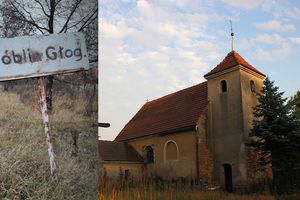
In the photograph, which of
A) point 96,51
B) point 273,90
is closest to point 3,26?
point 96,51

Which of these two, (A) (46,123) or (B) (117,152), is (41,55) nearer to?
(A) (46,123)

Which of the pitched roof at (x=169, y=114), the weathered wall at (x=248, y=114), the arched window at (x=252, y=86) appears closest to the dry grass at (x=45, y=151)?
the weathered wall at (x=248, y=114)

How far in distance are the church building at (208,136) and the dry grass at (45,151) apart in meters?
16.6

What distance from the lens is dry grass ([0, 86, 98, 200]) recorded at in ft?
10.4

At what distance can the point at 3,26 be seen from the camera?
339 centimetres

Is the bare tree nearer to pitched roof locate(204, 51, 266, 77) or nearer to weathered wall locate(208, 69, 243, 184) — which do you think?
weathered wall locate(208, 69, 243, 184)

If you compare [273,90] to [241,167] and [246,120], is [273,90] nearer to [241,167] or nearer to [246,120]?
[246,120]

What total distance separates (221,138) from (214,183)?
8.49ft

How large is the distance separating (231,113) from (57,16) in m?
18.5

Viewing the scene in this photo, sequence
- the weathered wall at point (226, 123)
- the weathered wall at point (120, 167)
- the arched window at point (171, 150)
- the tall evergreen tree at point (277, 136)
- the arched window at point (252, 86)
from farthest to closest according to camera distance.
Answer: the weathered wall at point (120, 167) < the arched window at point (171, 150) < the arched window at point (252, 86) < the weathered wall at point (226, 123) < the tall evergreen tree at point (277, 136)

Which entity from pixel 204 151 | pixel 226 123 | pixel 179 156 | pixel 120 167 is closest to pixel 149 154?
pixel 120 167

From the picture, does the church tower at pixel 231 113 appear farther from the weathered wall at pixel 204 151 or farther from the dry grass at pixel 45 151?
the dry grass at pixel 45 151

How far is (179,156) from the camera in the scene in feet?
71.4

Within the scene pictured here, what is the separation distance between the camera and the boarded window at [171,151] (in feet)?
72.7
